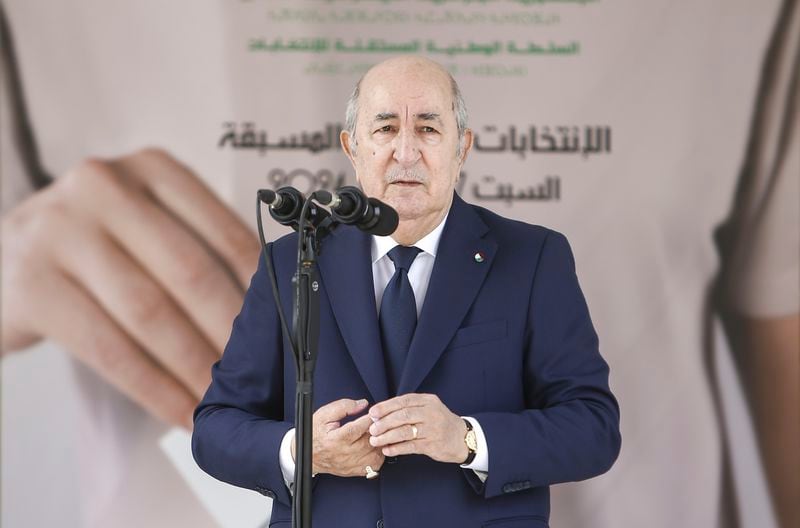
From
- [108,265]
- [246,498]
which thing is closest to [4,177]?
[108,265]

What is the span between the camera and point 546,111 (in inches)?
149

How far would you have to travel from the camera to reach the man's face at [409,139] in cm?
202

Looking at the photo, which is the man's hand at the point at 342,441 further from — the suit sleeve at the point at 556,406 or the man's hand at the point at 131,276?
the man's hand at the point at 131,276

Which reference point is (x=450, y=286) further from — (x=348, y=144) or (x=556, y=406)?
(x=348, y=144)

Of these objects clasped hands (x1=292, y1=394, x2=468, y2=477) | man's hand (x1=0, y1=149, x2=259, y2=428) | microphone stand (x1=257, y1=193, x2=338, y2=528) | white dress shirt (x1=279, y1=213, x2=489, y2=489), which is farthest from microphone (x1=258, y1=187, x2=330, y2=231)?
man's hand (x1=0, y1=149, x2=259, y2=428)

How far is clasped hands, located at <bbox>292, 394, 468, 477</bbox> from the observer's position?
1.72 m

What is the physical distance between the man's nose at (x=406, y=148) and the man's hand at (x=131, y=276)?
188 cm

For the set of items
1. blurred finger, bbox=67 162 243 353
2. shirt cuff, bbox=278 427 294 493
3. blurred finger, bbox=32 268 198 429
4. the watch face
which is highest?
the watch face

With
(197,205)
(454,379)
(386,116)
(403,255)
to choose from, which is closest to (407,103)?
(386,116)

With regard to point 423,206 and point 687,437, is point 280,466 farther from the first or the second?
point 687,437

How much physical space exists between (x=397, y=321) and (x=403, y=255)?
0.51ft

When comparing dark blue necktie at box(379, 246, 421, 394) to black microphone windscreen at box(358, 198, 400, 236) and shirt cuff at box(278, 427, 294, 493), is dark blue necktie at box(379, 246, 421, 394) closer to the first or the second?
shirt cuff at box(278, 427, 294, 493)

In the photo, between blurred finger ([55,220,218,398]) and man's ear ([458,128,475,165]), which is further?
blurred finger ([55,220,218,398])

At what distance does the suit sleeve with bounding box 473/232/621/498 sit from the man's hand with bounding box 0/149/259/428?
1.96 metres
